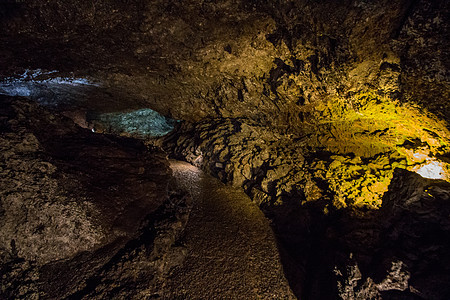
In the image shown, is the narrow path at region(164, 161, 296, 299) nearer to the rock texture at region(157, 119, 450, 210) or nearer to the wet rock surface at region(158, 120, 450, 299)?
the wet rock surface at region(158, 120, 450, 299)

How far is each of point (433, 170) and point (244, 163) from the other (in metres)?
4.12

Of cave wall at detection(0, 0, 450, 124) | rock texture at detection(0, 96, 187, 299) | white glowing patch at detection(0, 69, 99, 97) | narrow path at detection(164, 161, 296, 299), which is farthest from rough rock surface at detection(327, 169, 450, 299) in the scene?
white glowing patch at detection(0, 69, 99, 97)

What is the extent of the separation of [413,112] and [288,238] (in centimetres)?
349

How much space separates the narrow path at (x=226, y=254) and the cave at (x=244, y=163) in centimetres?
3

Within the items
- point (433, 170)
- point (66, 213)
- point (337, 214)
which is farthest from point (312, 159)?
point (66, 213)

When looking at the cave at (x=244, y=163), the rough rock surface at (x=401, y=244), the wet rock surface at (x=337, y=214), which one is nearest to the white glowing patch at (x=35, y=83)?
the cave at (x=244, y=163)

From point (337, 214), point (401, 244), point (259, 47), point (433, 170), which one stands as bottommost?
point (337, 214)

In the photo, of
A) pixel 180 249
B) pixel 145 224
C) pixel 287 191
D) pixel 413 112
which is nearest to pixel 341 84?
pixel 413 112

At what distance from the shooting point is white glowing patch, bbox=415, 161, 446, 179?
13.3 feet

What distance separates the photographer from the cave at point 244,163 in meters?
2.75

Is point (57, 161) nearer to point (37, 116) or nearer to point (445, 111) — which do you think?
point (37, 116)

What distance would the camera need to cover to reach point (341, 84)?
4.14 m

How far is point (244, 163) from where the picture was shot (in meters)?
5.41

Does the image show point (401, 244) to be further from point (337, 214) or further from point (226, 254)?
point (226, 254)
